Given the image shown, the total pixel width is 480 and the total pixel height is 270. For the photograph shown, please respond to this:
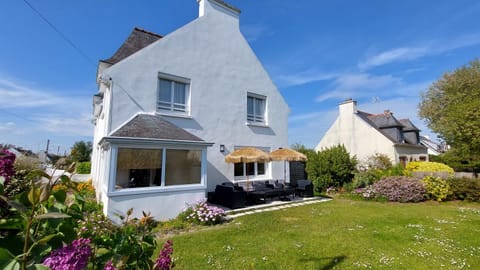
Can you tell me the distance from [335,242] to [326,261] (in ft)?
4.62

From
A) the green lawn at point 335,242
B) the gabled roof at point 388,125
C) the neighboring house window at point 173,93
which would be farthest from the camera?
the gabled roof at point 388,125

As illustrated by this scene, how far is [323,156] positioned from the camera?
17.0m

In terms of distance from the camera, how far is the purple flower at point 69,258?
107 centimetres

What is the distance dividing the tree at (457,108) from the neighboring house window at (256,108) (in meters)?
18.8

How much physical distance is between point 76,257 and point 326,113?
3305 cm

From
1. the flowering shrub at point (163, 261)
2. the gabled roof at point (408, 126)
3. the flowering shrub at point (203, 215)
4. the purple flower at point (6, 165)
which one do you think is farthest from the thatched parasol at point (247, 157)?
the gabled roof at point (408, 126)

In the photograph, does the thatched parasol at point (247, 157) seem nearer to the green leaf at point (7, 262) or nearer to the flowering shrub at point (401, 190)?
the flowering shrub at point (401, 190)

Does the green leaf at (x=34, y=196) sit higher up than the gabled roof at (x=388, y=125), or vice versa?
the gabled roof at (x=388, y=125)

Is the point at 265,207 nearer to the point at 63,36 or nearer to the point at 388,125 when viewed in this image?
the point at 63,36

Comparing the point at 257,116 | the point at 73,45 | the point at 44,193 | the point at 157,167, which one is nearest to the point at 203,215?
the point at 157,167

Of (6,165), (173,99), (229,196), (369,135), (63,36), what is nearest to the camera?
(6,165)

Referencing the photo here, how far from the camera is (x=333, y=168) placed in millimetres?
16609

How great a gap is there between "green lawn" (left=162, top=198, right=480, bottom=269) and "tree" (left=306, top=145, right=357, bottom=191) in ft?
21.1

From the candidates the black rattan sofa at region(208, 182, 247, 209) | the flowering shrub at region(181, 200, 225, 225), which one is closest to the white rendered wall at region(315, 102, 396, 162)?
the black rattan sofa at region(208, 182, 247, 209)
